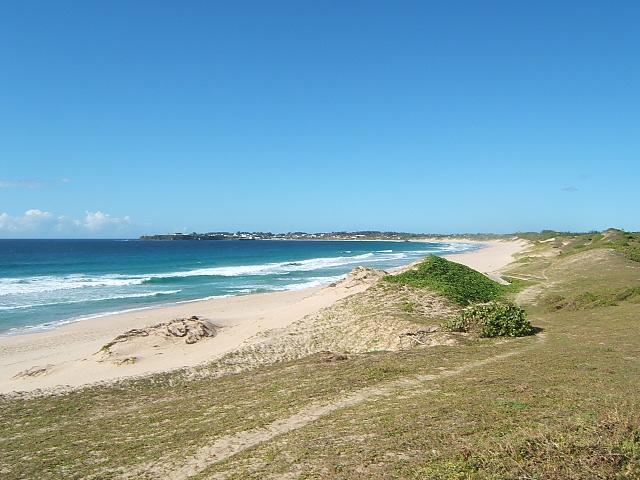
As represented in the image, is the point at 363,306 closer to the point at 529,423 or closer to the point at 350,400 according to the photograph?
the point at 350,400

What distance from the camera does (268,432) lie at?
9539 millimetres

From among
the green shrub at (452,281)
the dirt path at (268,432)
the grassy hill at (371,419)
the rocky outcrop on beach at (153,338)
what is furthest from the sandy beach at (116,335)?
the dirt path at (268,432)

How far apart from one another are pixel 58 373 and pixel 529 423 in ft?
53.2

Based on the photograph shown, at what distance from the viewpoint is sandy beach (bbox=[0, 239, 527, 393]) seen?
17.7 m

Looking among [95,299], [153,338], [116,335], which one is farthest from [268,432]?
[95,299]

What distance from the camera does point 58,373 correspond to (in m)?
18.0

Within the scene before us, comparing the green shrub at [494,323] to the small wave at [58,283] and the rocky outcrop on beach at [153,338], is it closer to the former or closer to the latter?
the rocky outcrop on beach at [153,338]

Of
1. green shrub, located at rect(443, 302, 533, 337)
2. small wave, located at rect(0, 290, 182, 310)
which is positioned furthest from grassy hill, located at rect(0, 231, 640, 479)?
small wave, located at rect(0, 290, 182, 310)

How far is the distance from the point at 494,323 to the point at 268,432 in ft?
35.9

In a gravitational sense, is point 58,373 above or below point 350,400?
below

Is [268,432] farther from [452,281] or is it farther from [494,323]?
[452,281]

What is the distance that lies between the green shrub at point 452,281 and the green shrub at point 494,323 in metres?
5.67

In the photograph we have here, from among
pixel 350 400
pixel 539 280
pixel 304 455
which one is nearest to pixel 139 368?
pixel 350 400

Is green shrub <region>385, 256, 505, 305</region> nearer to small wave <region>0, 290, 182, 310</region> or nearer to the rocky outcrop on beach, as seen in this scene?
the rocky outcrop on beach
